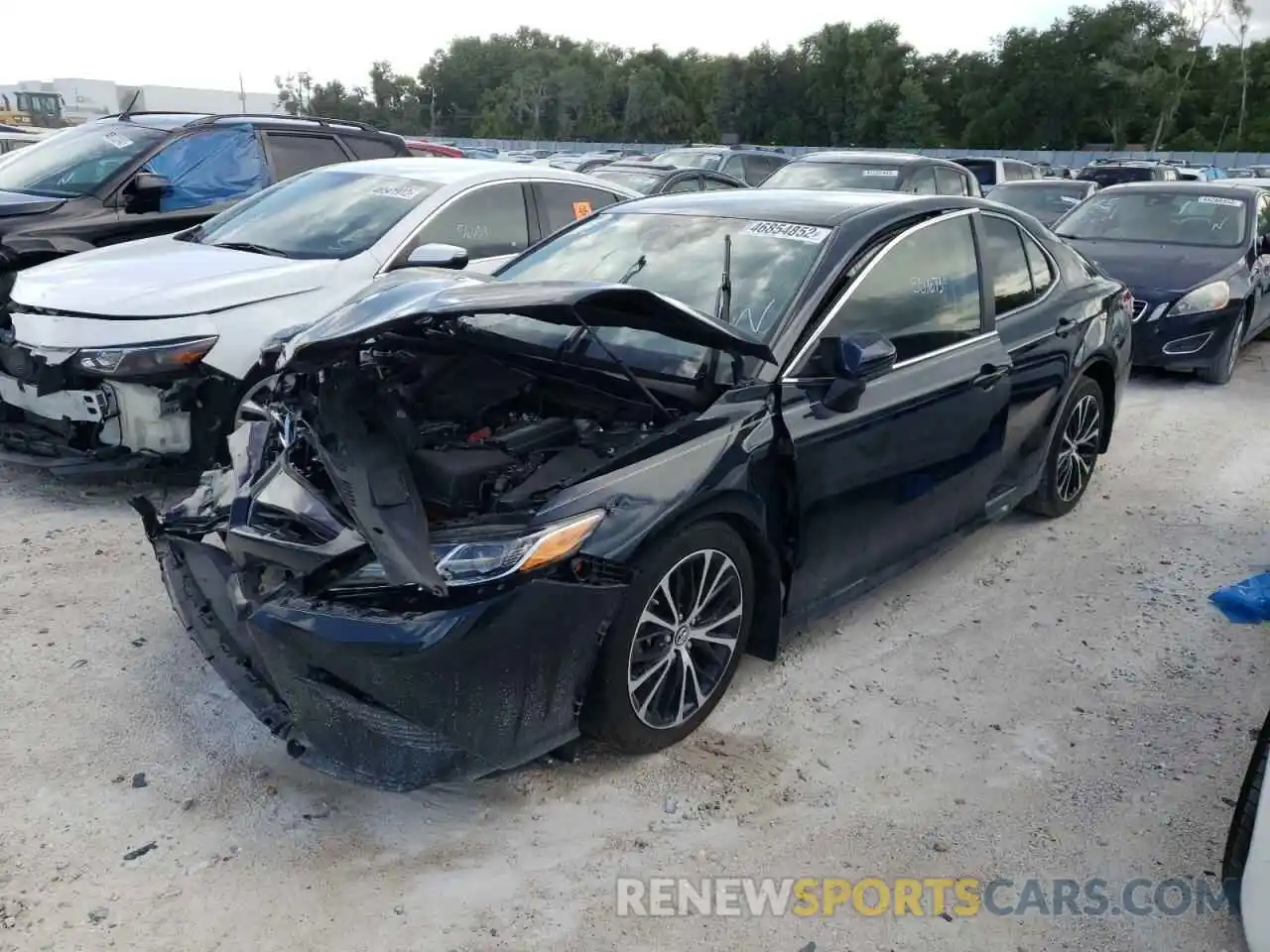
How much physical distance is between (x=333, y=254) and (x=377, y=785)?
12.4ft

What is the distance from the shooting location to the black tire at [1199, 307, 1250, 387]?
8.94m

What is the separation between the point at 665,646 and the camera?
10.6 feet

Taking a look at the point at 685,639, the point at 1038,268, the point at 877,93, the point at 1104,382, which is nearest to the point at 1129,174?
the point at 1104,382

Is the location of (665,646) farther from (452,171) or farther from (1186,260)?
(1186,260)

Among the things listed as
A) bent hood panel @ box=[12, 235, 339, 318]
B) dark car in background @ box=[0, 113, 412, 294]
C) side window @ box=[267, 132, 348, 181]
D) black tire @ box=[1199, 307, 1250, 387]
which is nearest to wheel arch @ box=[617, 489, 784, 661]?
bent hood panel @ box=[12, 235, 339, 318]

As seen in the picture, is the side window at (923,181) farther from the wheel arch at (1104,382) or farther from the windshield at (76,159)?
the windshield at (76,159)

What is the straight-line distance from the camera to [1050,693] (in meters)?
3.89

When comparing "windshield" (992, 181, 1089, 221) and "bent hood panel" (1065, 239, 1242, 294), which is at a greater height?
"windshield" (992, 181, 1089, 221)

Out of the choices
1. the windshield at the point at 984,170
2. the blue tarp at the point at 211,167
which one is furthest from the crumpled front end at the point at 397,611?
the windshield at the point at 984,170

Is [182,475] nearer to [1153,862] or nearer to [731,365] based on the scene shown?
[731,365]

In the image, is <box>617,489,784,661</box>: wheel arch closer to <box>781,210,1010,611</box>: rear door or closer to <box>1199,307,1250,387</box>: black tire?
<box>781,210,1010,611</box>: rear door

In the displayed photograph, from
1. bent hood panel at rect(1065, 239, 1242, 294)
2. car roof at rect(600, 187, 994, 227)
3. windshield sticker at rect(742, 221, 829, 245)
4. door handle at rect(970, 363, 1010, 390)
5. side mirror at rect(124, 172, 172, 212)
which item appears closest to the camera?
windshield sticker at rect(742, 221, 829, 245)

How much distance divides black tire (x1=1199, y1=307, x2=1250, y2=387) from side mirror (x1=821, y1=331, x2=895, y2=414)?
22.1 ft

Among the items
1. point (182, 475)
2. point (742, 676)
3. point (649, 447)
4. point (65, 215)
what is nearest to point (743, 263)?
point (649, 447)
